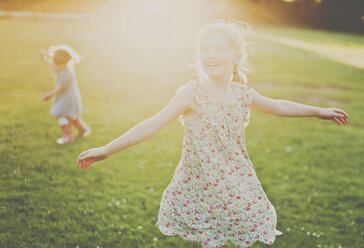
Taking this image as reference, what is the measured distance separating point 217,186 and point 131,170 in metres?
3.29

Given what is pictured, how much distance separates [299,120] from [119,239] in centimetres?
687

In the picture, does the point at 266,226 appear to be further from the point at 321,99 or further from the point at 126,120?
the point at 321,99

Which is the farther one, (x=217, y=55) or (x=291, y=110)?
(x=291, y=110)

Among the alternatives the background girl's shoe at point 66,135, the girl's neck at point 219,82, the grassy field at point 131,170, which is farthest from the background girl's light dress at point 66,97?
the girl's neck at point 219,82

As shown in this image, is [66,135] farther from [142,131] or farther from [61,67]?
[142,131]

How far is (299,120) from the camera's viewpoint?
9344 mm

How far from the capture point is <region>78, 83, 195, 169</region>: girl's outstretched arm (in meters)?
2.61

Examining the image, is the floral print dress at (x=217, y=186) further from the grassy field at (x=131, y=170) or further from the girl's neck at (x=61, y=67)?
the girl's neck at (x=61, y=67)

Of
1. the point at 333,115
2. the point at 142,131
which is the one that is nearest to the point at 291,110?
the point at 333,115

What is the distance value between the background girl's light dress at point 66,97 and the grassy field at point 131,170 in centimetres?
63

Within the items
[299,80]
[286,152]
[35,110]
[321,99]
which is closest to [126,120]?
[35,110]

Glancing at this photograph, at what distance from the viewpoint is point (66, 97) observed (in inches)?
259

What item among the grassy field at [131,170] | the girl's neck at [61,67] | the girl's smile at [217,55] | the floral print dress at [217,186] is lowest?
the grassy field at [131,170]

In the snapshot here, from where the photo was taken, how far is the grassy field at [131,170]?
432 centimetres
